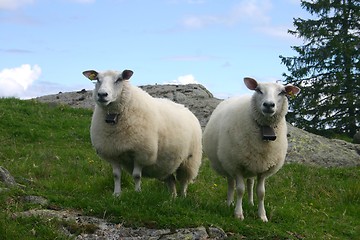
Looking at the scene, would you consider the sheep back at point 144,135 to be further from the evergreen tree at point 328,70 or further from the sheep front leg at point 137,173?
the evergreen tree at point 328,70

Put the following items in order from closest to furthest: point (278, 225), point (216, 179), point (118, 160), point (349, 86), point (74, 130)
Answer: point (278, 225) → point (118, 160) → point (216, 179) → point (74, 130) → point (349, 86)

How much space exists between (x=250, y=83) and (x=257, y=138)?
1.01 metres

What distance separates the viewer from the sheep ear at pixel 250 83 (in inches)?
398

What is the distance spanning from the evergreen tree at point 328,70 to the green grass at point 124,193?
1826 centimetres

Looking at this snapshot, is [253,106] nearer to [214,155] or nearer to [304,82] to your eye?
[214,155]

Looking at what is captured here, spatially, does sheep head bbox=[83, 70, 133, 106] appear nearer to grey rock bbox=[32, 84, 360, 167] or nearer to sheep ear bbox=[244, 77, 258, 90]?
sheep ear bbox=[244, 77, 258, 90]

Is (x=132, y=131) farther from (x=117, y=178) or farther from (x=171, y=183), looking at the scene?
(x=171, y=183)

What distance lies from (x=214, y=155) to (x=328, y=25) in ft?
90.9

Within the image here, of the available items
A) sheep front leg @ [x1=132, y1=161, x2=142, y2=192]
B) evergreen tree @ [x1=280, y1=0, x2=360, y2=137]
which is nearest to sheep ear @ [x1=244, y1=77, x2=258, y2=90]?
sheep front leg @ [x1=132, y1=161, x2=142, y2=192]

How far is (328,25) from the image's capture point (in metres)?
36.5

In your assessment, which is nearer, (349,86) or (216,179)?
(216,179)

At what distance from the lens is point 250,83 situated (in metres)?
10.1

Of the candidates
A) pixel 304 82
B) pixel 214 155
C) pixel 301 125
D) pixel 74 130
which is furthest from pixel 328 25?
pixel 214 155

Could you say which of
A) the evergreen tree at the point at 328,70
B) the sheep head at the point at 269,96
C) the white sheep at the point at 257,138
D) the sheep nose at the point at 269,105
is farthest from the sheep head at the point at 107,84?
the evergreen tree at the point at 328,70
